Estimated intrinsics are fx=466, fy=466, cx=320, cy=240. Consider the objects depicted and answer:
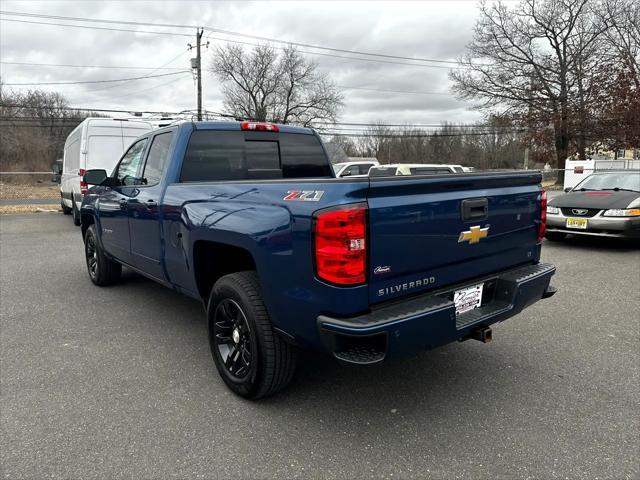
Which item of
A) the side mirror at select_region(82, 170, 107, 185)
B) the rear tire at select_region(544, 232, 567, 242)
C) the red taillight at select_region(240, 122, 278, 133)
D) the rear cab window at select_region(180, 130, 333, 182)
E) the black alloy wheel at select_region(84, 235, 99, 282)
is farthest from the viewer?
the rear tire at select_region(544, 232, 567, 242)

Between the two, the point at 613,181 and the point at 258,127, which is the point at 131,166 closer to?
the point at 258,127

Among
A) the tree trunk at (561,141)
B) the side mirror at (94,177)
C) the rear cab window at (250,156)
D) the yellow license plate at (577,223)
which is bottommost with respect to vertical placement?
the yellow license plate at (577,223)

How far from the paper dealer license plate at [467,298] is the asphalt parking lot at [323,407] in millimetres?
659

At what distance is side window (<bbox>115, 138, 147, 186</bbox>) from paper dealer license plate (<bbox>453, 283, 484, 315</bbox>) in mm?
3241

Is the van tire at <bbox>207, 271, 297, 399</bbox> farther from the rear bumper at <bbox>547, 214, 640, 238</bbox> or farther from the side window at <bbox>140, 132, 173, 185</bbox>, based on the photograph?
the rear bumper at <bbox>547, 214, 640, 238</bbox>

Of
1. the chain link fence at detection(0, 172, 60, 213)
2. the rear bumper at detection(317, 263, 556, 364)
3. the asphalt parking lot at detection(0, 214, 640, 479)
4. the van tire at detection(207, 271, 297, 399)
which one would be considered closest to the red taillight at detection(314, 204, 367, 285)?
the rear bumper at detection(317, 263, 556, 364)

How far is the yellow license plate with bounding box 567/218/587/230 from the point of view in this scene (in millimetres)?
8185

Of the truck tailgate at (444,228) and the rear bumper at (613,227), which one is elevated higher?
the truck tailgate at (444,228)

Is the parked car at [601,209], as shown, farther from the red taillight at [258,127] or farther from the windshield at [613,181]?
the red taillight at [258,127]

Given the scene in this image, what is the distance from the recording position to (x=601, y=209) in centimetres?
804

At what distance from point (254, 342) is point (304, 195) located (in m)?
0.98

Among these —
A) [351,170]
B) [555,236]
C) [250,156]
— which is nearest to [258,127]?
[250,156]

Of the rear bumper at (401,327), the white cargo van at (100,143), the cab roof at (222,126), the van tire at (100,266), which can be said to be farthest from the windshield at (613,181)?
the white cargo van at (100,143)

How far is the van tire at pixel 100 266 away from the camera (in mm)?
5773
